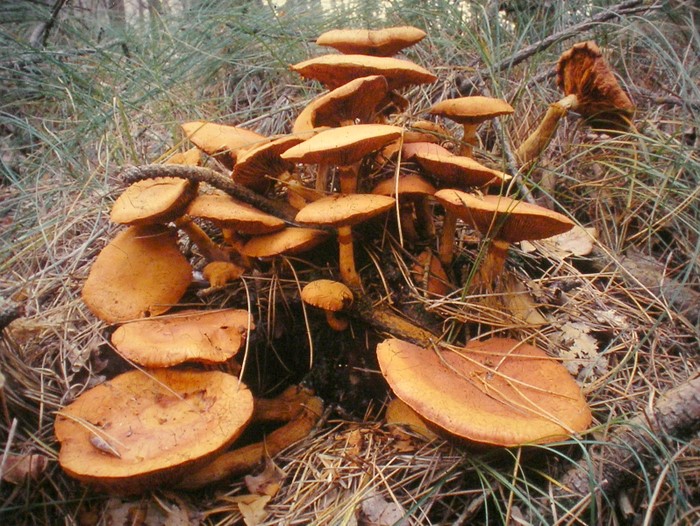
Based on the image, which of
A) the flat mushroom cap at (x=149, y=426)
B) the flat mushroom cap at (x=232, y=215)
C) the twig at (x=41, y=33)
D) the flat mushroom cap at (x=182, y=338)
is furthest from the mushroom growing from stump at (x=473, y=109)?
the twig at (x=41, y=33)

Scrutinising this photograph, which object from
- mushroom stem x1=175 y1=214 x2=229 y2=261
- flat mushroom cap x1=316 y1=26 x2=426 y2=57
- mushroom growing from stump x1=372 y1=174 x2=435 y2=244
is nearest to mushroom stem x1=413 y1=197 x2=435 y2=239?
mushroom growing from stump x1=372 y1=174 x2=435 y2=244

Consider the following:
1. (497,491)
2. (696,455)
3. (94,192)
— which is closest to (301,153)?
(497,491)

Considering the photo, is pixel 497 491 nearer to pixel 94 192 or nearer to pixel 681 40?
pixel 94 192

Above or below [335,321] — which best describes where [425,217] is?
above

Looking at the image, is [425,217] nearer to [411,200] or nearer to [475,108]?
[411,200]

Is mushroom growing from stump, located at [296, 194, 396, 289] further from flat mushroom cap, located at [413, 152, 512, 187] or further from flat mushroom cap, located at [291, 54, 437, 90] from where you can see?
flat mushroom cap, located at [291, 54, 437, 90]

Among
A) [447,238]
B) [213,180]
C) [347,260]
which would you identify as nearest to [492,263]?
[447,238]
